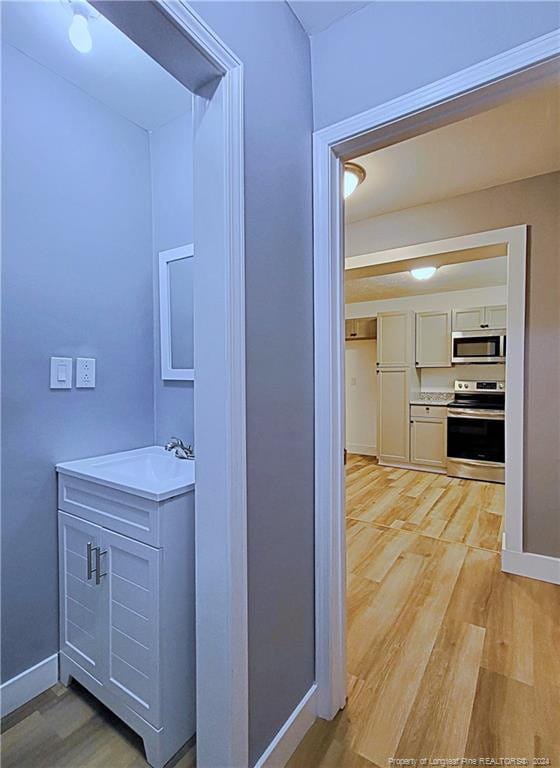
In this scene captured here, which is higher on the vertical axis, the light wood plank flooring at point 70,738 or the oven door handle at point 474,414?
the oven door handle at point 474,414

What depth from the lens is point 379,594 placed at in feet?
7.43

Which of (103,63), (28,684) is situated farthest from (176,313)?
(28,684)

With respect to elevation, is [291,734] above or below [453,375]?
below

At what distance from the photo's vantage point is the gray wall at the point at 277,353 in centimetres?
111

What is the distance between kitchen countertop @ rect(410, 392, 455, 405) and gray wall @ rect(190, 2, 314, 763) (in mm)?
4303

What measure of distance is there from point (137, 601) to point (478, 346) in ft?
15.9

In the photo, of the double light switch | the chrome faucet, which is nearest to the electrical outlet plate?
the double light switch

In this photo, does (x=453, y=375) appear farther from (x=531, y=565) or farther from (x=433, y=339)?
(x=531, y=565)

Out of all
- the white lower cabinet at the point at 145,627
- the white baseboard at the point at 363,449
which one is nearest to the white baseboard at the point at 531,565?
the white lower cabinet at the point at 145,627

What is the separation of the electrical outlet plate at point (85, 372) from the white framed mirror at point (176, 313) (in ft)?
1.10

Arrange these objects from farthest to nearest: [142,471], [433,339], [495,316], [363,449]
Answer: [363,449], [433,339], [495,316], [142,471]

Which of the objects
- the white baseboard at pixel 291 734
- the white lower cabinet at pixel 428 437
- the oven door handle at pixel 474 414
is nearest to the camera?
the white baseboard at pixel 291 734

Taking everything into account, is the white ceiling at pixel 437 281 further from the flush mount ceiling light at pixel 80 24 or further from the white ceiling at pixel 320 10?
the flush mount ceiling light at pixel 80 24

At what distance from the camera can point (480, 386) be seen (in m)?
5.05
